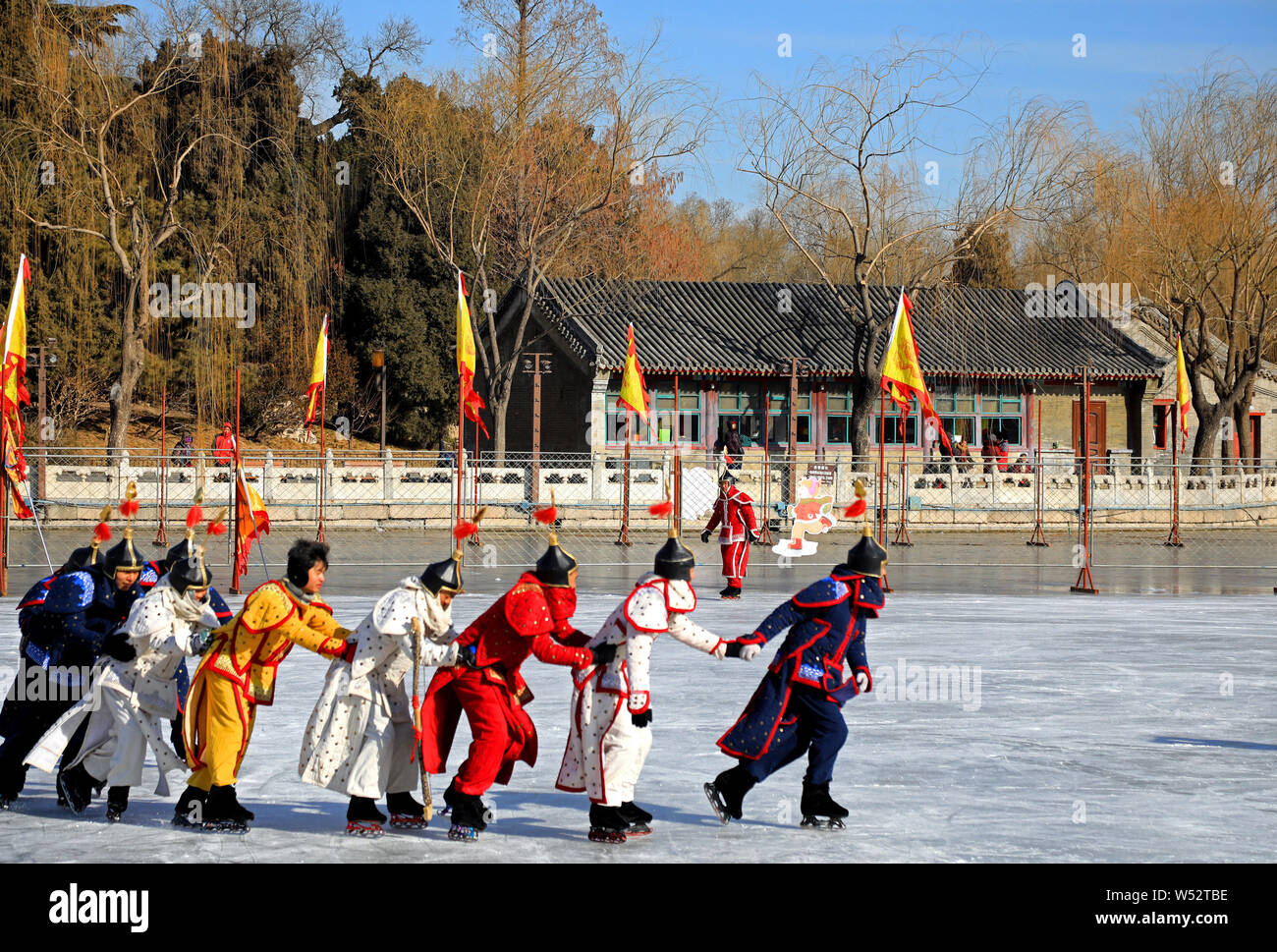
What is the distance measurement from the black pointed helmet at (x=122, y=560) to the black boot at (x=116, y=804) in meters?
1.00

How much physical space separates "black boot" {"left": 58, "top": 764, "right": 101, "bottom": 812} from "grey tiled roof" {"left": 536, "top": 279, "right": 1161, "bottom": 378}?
84.9 ft

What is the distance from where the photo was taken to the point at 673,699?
9.29 metres

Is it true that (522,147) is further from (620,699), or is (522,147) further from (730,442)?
(620,699)

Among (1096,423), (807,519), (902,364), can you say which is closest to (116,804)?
(902,364)

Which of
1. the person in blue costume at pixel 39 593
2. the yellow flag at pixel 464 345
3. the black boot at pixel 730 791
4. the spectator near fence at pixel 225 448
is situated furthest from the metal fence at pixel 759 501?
the black boot at pixel 730 791

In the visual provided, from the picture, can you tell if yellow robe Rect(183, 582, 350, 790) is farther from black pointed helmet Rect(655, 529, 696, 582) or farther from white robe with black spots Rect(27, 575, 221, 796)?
black pointed helmet Rect(655, 529, 696, 582)

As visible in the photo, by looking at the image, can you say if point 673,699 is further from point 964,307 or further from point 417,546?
point 964,307

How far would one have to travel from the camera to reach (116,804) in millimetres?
6234

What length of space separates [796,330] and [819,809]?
29456 mm

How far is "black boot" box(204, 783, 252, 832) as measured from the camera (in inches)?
234

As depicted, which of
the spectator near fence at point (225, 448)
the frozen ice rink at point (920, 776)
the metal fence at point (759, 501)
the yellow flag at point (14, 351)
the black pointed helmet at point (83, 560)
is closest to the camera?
the frozen ice rink at point (920, 776)

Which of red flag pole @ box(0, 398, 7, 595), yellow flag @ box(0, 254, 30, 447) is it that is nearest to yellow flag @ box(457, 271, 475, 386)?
yellow flag @ box(0, 254, 30, 447)

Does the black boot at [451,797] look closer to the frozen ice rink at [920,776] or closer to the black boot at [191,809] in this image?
the frozen ice rink at [920,776]

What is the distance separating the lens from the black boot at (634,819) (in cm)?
593
